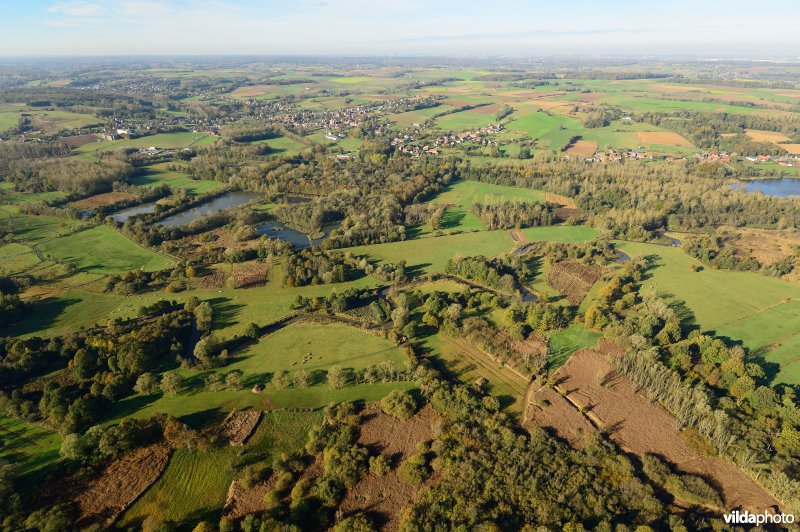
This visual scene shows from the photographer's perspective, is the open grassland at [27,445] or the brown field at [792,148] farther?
the brown field at [792,148]

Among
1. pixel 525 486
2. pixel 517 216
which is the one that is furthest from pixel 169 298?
pixel 517 216

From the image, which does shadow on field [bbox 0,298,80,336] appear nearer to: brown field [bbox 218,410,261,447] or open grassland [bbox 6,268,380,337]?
open grassland [bbox 6,268,380,337]

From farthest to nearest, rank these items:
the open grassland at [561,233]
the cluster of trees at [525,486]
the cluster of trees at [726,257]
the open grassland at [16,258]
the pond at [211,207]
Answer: the pond at [211,207]
the open grassland at [561,233]
the open grassland at [16,258]
the cluster of trees at [726,257]
the cluster of trees at [525,486]

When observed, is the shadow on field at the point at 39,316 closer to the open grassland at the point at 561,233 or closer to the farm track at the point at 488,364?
the farm track at the point at 488,364

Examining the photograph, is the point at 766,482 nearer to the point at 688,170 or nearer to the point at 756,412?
the point at 756,412

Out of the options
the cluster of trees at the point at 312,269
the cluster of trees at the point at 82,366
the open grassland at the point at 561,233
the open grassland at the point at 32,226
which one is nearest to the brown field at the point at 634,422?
the open grassland at the point at 561,233

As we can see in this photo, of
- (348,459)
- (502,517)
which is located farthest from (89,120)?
(502,517)
